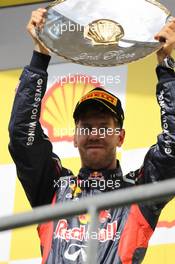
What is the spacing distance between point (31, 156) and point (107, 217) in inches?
12.3

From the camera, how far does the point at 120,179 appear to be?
3197 millimetres

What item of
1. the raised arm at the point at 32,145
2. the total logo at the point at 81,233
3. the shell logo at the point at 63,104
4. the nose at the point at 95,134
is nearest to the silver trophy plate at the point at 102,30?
the raised arm at the point at 32,145

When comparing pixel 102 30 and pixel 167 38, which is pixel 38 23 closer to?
pixel 102 30

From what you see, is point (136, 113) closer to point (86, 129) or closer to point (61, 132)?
point (61, 132)

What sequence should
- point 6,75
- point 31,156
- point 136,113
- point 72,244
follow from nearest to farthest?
point 72,244
point 31,156
point 136,113
point 6,75

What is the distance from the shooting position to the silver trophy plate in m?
3.34

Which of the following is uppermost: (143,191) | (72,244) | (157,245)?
(143,191)

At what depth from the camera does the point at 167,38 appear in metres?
3.23

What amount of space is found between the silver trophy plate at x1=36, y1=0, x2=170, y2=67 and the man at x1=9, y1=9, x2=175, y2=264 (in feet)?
0.21

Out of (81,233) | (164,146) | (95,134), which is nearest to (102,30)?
(95,134)

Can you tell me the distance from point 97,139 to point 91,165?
0.27 feet

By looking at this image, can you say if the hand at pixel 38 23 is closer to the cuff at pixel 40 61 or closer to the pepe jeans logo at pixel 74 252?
the cuff at pixel 40 61

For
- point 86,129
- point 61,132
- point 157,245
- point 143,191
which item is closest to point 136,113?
point 61,132

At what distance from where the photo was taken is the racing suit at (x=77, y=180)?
9.89ft
